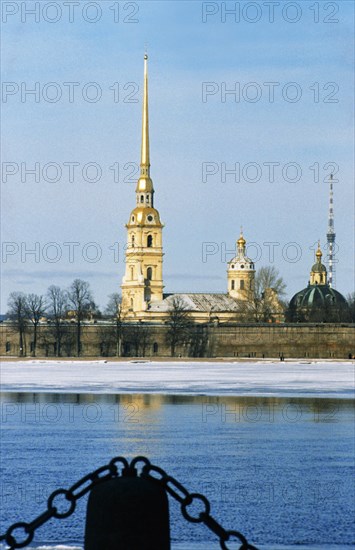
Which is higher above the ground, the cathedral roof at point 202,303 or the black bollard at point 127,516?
the cathedral roof at point 202,303

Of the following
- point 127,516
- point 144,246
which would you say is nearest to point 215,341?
point 144,246

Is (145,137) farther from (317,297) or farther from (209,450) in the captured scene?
(209,450)

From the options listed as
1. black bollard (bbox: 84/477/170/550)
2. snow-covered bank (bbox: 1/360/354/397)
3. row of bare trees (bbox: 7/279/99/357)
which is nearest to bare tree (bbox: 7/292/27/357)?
row of bare trees (bbox: 7/279/99/357)

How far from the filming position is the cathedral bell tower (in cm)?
14925

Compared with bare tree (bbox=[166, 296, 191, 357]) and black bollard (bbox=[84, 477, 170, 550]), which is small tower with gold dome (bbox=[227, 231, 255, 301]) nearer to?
bare tree (bbox=[166, 296, 191, 357])

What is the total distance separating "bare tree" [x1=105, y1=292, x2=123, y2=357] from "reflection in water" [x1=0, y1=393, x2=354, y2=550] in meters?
74.2

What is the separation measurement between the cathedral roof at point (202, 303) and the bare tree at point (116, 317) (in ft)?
17.7

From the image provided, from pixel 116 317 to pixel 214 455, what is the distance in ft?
341

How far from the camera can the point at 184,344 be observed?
11681cm

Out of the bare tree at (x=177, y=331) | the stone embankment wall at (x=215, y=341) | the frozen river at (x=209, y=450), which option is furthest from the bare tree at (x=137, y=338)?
the frozen river at (x=209, y=450)

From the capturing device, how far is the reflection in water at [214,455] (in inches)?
582

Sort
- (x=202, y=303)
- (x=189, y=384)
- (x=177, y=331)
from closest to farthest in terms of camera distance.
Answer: (x=189, y=384)
(x=177, y=331)
(x=202, y=303)

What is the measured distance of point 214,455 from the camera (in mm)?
21969

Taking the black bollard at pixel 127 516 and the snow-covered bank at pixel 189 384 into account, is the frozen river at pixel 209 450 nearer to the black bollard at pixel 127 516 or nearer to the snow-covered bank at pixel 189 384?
the snow-covered bank at pixel 189 384
